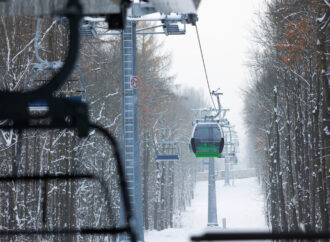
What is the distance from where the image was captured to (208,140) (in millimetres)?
26016

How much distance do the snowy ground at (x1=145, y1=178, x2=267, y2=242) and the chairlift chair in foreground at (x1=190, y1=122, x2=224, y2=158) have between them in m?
5.45

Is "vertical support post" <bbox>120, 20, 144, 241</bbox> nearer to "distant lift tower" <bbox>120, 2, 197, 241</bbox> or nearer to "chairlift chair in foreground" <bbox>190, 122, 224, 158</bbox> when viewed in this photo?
"distant lift tower" <bbox>120, 2, 197, 241</bbox>

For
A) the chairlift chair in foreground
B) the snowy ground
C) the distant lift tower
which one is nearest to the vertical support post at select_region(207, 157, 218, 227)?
the snowy ground

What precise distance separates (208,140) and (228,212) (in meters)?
34.1

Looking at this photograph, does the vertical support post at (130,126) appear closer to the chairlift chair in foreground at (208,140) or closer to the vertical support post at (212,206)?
the chairlift chair in foreground at (208,140)

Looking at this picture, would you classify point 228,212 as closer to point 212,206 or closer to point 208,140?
point 212,206

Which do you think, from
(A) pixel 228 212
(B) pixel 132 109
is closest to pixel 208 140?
(B) pixel 132 109

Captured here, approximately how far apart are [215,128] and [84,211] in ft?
25.7

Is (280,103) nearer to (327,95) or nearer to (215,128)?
(215,128)

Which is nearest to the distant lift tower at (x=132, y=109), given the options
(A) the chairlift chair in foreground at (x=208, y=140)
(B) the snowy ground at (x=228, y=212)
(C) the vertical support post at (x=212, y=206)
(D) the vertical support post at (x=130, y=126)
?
(D) the vertical support post at (x=130, y=126)

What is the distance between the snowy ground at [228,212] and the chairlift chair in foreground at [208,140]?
545cm

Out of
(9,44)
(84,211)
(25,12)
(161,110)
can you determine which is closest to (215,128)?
(84,211)

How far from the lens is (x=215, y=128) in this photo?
26156mm

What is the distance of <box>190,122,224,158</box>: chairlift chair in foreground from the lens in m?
26.0
